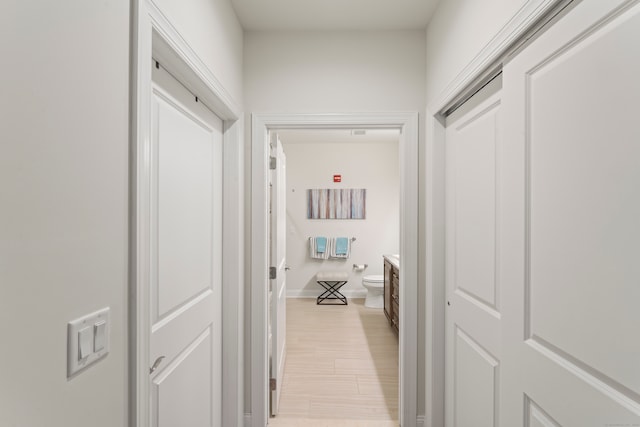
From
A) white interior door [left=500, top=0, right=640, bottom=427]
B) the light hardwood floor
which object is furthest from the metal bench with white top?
white interior door [left=500, top=0, right=640, bottom=427]

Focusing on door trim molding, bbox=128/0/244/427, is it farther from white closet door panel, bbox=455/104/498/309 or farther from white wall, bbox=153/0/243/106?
white closet door panel, bbox=455/104/498/309

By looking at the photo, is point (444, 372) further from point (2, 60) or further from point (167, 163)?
point (2, 60)

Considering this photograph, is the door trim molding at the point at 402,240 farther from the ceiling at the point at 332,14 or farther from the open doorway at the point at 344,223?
the open doorway at the point at 344,223

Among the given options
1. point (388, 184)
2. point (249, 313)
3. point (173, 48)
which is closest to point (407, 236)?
point (249, 313)

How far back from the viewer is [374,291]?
4.70 metres

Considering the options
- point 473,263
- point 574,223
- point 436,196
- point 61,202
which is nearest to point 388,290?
point 436,196

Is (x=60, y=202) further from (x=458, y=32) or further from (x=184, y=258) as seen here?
(x=458, y=32)

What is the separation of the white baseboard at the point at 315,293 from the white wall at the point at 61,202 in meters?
4.50

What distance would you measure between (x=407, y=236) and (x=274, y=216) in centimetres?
92

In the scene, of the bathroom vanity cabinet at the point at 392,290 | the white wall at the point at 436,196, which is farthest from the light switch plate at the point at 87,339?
the bathroom vanity cabinet at the point at 392,290

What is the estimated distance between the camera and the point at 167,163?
4.04 ft

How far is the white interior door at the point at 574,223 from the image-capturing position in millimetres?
716

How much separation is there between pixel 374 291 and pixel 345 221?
1.24 metres

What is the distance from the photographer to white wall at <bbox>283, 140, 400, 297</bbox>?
5297 millimetres
